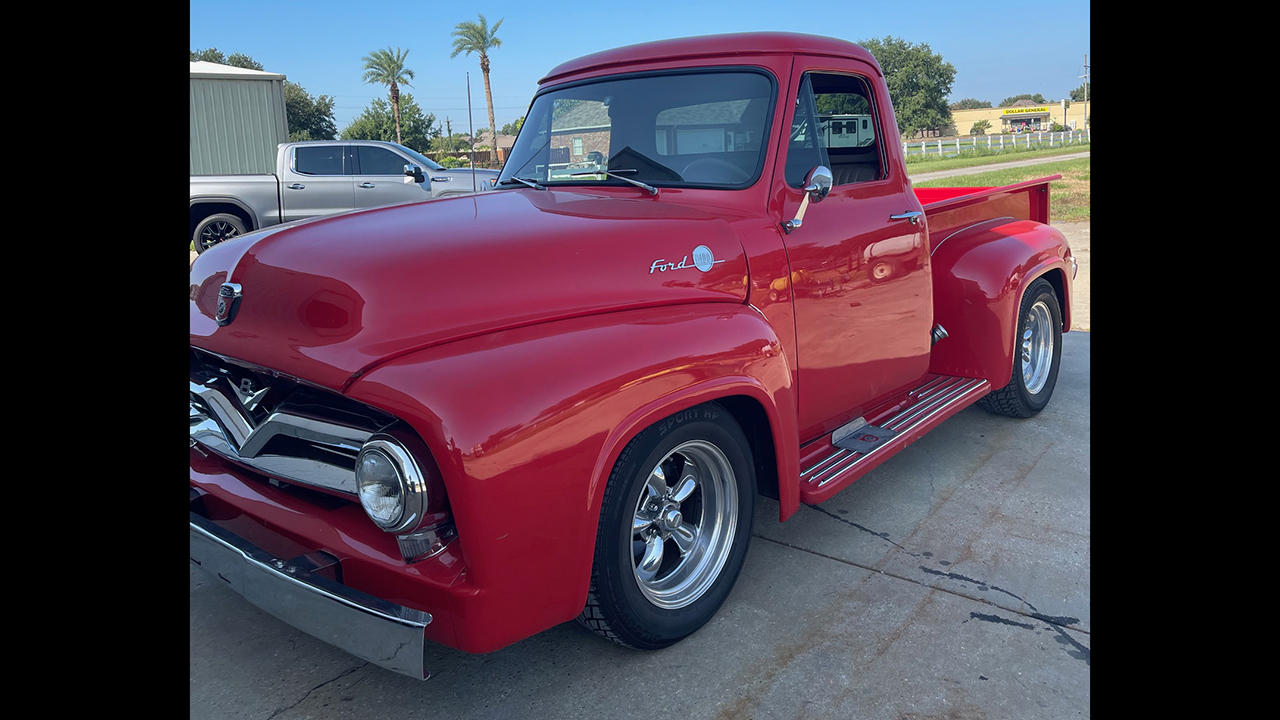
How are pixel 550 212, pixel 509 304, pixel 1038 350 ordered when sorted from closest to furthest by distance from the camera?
pixel 509 304, pixel 550 212, pixel 1038 350

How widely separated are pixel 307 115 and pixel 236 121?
3105 cm

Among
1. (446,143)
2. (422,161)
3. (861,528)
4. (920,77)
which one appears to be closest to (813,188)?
(861,528)

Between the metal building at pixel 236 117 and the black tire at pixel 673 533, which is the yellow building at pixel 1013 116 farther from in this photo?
the black tire at pixel 673 533

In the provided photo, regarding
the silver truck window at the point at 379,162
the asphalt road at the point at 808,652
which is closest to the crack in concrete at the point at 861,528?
the asphalt road at the point at 808,652

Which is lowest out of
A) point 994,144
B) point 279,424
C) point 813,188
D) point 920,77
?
point 279,424

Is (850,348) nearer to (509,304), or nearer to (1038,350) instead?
(509,304)

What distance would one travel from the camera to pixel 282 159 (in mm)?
13234

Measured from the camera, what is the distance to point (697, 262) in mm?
2889

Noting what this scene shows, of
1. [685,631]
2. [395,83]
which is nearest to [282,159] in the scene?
[685,631]

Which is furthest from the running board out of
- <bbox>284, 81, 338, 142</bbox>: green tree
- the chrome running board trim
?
<bbox>284, 81, 338, 142</bbox>: green tree

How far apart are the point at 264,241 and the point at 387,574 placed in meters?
1.22

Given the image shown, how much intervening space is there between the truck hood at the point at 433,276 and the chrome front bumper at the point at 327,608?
0.50 meters

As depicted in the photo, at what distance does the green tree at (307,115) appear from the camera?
164 ft

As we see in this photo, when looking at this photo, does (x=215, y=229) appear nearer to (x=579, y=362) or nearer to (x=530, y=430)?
(x=579, y=362)
